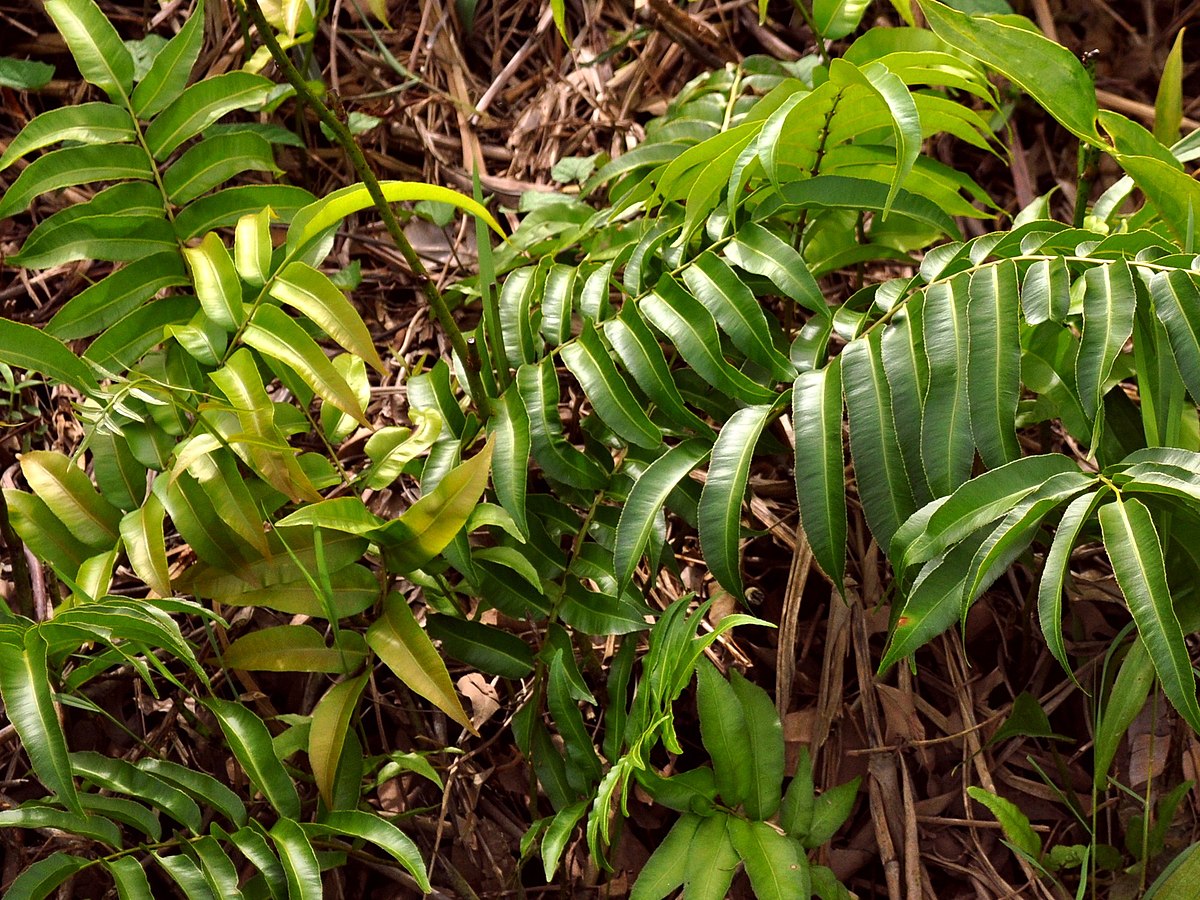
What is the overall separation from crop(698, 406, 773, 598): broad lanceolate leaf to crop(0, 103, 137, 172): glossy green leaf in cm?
86

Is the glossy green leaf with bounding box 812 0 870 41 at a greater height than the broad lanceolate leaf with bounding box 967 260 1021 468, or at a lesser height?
greater

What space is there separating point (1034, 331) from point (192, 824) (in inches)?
43.1

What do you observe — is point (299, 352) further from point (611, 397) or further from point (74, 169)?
point (74, 169)

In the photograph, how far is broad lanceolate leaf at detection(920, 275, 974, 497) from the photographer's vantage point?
1.07 meters

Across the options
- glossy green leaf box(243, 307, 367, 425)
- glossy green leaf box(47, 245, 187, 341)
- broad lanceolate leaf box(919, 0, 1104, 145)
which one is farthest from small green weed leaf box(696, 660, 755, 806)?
glossy green leaf box(47, 245, 187, 341)

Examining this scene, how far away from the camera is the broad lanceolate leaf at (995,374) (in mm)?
1069

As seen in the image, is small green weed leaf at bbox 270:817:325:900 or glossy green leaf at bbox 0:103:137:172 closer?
small green weed leaf at bbox 270:817:325:900

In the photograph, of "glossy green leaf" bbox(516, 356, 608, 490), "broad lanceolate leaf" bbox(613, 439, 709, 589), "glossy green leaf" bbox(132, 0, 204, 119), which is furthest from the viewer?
"glossy green leaf" bbox(132, 0, 204, 119)

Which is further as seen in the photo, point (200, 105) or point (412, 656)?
point (200, 105)

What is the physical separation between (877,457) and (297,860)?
730mm

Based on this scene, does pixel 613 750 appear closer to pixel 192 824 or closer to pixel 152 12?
pixel 192 824

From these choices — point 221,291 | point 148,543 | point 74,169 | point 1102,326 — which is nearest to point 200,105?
point 74,169

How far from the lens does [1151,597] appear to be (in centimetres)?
94

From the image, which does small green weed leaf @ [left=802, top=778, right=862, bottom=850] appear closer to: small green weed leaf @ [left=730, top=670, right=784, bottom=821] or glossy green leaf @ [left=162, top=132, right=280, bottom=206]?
small green weed leaf @ [left=730, top=670, right=784, bottom=821]
